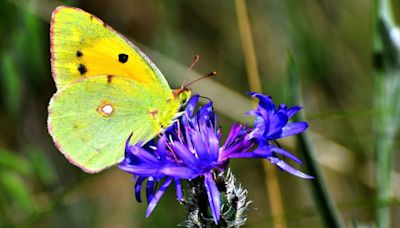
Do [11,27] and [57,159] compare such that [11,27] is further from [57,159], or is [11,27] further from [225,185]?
[225,185]

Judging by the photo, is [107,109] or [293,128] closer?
[293,128]

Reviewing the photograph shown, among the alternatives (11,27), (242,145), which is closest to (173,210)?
(11,27)

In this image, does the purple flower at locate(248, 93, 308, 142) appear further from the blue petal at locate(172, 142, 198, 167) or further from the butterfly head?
the butterfly head

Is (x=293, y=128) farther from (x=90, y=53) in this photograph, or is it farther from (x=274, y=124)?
(x=90, y=53)

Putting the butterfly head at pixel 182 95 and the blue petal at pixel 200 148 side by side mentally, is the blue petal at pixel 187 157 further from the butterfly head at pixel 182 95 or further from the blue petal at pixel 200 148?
the butterfly head at pixel 182 95

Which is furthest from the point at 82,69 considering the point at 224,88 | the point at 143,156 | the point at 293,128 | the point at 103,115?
the point at 224,88
